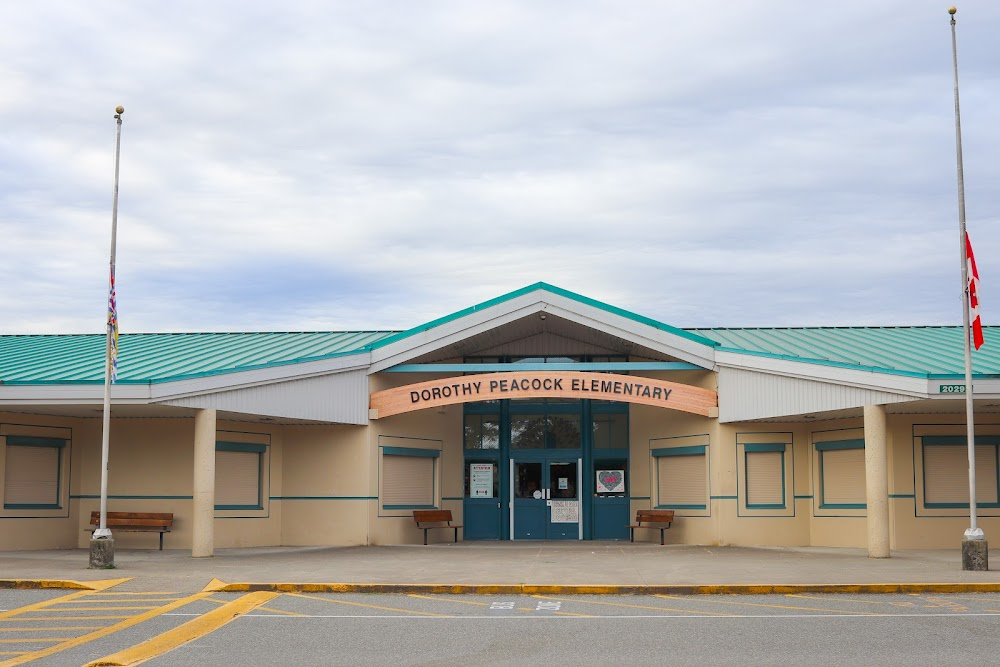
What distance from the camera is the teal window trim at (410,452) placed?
2589cm

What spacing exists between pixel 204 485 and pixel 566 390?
803 cm

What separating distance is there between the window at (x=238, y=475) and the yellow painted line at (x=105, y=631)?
899cm

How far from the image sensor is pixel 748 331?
29.7m

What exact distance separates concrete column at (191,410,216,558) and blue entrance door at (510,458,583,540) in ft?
28.9

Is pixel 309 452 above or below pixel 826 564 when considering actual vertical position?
above

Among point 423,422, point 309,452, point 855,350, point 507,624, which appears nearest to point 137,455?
point 309,452

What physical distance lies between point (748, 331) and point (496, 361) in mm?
6960

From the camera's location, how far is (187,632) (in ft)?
40.3

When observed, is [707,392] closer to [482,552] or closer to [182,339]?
[482,552]

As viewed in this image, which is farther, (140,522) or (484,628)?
(140,522)

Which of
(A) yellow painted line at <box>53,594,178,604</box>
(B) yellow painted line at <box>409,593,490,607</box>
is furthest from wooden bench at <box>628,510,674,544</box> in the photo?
(A) yellow painted line at <box>53,594,178,604</box>

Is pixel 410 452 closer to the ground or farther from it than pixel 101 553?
farther from it

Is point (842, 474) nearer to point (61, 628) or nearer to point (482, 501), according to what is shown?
point (482, 501)

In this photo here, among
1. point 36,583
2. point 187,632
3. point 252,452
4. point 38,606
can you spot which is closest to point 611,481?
point 252,452
